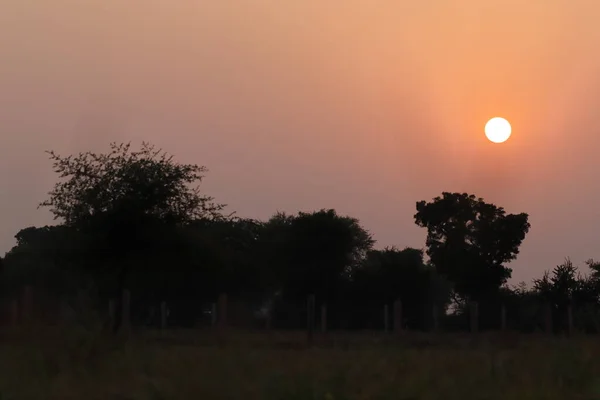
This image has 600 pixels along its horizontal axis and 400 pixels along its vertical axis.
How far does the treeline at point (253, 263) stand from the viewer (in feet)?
107

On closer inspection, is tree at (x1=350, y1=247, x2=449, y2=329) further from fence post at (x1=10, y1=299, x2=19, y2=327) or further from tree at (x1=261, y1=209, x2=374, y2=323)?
fence post at (x1=10, y1=299, x2=19, y2=327)

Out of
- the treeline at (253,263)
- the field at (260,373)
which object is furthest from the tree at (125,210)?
the field at (260,373)

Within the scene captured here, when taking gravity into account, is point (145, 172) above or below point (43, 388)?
above

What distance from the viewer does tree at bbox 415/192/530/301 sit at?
6184cm

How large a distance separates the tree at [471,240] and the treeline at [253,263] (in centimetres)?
10

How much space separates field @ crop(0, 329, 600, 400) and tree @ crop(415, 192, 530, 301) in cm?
4773

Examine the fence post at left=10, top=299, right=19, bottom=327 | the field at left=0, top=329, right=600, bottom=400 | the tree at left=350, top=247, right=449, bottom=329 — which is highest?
the tree at left=350, top=247, right=449, bottom=329

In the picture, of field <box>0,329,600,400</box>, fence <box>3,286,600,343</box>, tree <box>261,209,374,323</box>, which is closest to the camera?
field <box>0,329,600,400</box>

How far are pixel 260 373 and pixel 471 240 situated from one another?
58757 millimetres

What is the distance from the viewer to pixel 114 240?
32.4 metres

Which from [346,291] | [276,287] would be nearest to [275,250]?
[276,287]

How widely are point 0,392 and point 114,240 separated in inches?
920

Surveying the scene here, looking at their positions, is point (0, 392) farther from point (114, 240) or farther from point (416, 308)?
point (416, 308)

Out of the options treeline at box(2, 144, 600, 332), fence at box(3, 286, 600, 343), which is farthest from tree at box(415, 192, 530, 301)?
fence at box(3, 286, 600, 343)
